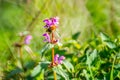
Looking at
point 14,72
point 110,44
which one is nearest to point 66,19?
point 14,72

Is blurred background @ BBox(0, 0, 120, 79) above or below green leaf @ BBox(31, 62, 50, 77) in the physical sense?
above

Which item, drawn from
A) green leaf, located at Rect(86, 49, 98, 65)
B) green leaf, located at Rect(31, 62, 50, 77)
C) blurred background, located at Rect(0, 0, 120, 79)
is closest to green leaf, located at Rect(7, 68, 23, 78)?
green leaf, located at Rect(31, 62, 50, 77)

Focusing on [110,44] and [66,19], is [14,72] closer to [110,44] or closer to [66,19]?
[110,44]

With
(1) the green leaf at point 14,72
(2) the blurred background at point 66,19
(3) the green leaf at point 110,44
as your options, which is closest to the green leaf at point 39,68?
(1) the green leaf at point 14,72

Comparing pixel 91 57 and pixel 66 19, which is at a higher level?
pixel 66 19

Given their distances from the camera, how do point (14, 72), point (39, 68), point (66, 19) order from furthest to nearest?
1. point (66, 19)
2. point (14, 72)
3. point (39, 68)

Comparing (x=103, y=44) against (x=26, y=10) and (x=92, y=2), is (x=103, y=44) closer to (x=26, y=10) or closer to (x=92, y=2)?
(x=26, y=10)

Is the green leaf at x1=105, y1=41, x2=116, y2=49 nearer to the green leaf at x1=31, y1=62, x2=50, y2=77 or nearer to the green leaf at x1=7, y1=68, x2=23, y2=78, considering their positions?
the green leaf at x1=31, y1=62, x2=50, y2=77

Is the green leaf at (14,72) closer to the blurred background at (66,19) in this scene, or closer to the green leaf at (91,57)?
the green leaf at (91,57)

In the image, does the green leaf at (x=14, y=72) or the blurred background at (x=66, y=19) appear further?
the blurred background at (x=66, y=19)

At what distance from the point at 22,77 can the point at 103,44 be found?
1.50 feet

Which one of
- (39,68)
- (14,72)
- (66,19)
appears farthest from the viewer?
(66,19)

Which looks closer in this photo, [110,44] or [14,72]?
[110,44]

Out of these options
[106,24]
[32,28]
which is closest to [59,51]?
[32,28]
